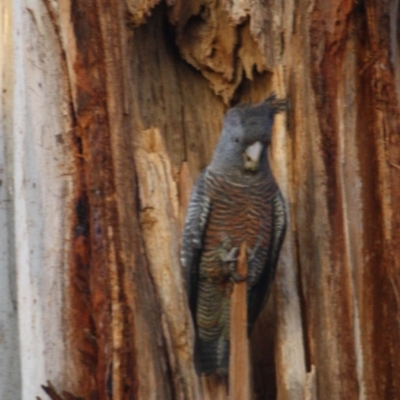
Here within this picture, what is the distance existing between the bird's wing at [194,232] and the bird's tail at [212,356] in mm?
196

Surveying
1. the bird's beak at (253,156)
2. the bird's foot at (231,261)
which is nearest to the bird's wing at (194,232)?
the bird's foot at (231,261)

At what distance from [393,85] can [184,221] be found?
1.05 meters

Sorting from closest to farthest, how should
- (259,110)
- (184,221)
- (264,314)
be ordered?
1. (259,110)
2. (184,221)
3. (264,314)

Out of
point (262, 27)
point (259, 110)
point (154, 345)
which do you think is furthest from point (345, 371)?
point (262, 27)

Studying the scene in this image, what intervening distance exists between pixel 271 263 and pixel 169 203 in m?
0.50

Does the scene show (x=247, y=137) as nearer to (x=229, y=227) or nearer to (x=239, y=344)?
(x=229, y=227)

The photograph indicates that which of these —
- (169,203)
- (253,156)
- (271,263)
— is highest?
(253,156)

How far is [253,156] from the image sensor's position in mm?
3510

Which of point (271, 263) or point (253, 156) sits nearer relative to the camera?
point (253, 156)

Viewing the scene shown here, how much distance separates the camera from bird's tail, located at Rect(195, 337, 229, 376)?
12.0 ft

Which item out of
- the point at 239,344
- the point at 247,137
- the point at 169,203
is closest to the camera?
the point at 239,344

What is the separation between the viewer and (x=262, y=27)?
3.72m

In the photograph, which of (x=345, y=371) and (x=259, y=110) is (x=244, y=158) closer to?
(x=259, y=110)

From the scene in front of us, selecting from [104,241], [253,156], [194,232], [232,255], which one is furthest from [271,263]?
[104,241]
